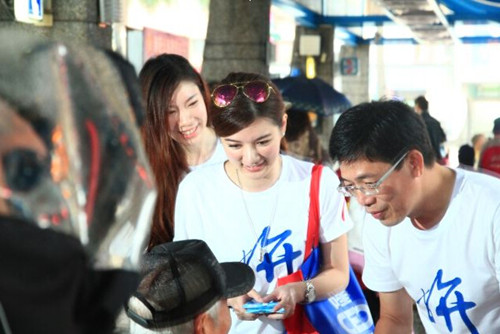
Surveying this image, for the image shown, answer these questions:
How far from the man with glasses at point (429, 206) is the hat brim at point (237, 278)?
2.43ft

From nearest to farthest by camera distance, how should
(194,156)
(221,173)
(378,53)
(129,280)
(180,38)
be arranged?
(129,280) → (221,173) → (194,156) → (180,38) → (378,53)

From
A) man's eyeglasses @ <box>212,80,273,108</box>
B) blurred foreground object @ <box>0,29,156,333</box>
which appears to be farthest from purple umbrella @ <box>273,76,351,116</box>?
blurred foreground object @ <box>0,29,156,333</box>

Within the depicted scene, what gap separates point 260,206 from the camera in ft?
11.8

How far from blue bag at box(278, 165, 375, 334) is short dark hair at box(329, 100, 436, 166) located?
0.47 m

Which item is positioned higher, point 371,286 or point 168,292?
point 168,292

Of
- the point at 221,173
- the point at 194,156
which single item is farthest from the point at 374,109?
the point at 194,156

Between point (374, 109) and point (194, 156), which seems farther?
point (194, 156)

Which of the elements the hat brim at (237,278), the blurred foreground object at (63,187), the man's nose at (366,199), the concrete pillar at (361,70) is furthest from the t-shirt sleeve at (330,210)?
the concrete pillar at (361,70)

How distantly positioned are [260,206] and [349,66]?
83.6 ft

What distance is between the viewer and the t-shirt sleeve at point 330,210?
3.57 metres

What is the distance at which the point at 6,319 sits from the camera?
1129 mm

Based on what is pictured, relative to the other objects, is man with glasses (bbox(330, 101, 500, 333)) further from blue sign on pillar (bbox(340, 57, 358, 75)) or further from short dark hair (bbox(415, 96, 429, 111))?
blue sign on pillar (bbox(340, 57, 358, 75))

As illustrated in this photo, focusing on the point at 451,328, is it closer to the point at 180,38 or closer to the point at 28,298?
the point at 28,298

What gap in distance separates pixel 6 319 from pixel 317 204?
250 centimetres
